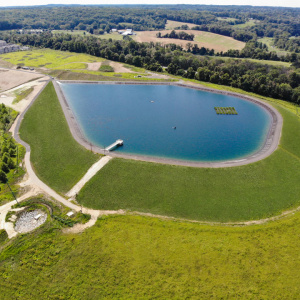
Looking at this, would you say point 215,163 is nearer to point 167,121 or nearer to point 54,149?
point 167,121

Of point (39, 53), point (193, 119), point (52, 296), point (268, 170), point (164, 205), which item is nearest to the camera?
point (52, 296)

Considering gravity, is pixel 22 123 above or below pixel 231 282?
above

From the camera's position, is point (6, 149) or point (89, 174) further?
point (6, 149)

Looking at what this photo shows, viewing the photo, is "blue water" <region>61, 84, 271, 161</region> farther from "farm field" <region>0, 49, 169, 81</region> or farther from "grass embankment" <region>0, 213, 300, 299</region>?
"grass embankment" <region>0, 213, 300, 299</region>

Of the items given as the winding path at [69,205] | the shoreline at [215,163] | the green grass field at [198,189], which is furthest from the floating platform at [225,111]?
the winding path at [69,205]

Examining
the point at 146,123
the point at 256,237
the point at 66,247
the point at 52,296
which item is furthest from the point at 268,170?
the point at 52,296

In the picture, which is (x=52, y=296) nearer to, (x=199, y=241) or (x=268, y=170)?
(x=199, y=241)

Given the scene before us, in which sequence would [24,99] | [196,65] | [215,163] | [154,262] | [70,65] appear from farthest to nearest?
[70,65] → [196,65] → [24,99] → [215,163] → [154,262]

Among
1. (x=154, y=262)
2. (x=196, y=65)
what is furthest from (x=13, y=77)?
(x=154, y=262)
